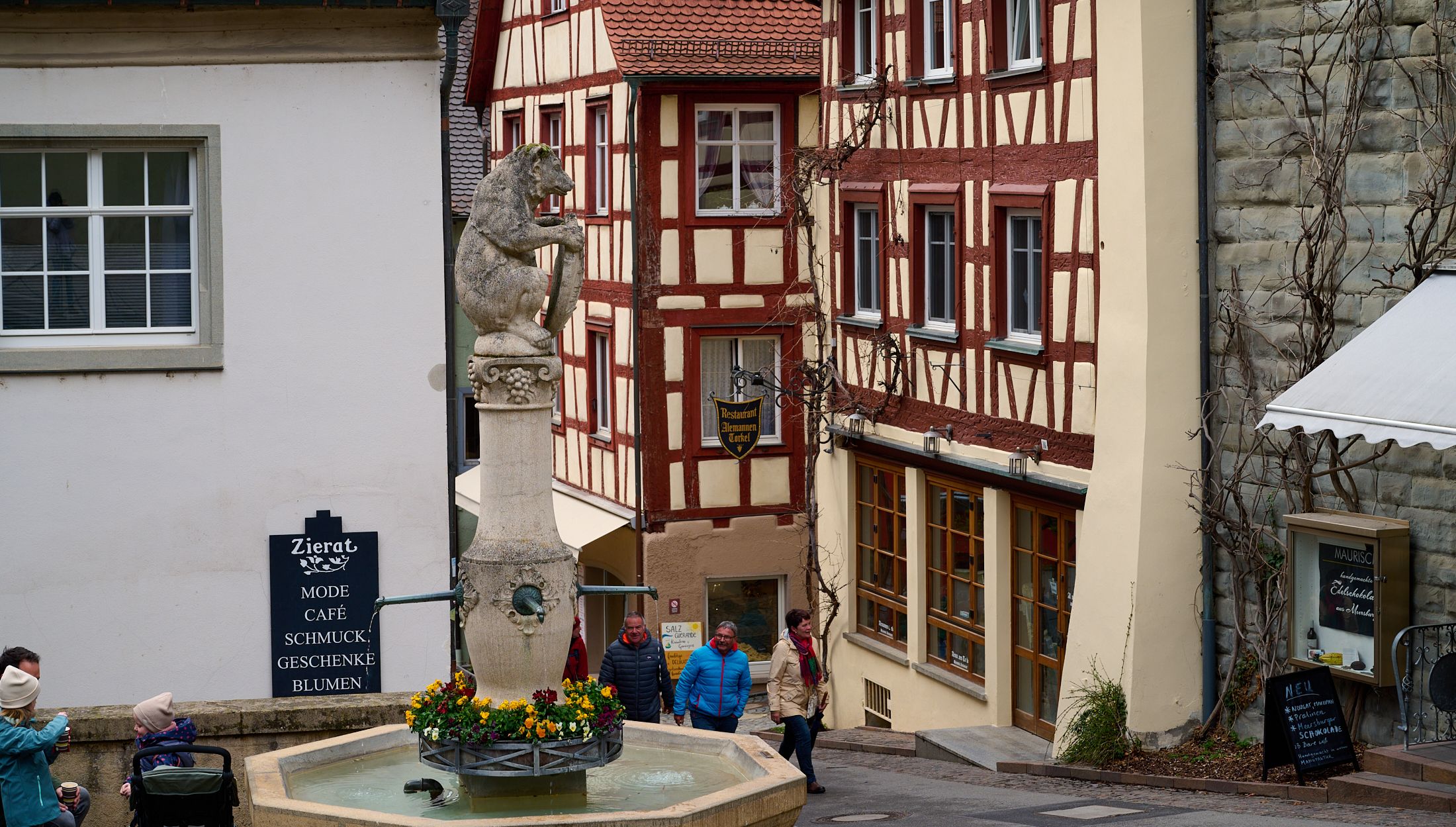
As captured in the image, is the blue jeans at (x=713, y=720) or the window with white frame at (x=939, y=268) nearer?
the blue jeans at (x=713, y=720)

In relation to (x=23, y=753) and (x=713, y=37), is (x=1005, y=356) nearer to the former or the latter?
(x=713, y=37)

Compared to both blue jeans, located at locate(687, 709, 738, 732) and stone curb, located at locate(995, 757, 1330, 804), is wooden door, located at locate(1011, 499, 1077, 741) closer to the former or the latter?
stone curb, located at locate(995, 757, 1330, 804)

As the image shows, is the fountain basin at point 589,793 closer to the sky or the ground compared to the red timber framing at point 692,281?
closer to the ground

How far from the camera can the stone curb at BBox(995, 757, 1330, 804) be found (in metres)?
12.3

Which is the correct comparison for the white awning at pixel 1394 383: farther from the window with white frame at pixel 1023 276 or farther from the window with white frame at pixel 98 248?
the window with white frame at pixel 98 248

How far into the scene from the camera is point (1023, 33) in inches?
675

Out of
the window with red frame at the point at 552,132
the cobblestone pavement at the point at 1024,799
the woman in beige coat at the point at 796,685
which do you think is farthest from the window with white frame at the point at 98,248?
the window with red frame at the point at 552,132

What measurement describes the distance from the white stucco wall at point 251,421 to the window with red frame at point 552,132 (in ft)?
47.5

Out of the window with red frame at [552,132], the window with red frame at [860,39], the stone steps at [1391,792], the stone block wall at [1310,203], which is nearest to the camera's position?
the stone steps at [1391,792]

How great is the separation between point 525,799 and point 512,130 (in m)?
20.7

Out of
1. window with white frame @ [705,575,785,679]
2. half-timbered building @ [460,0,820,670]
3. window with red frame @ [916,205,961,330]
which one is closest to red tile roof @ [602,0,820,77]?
half-timbered building @ [460,0,820,670]

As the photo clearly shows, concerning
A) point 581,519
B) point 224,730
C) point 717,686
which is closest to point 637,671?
point 717,686

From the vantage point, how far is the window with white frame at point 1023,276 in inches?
672

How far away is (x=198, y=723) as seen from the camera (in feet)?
35.4
